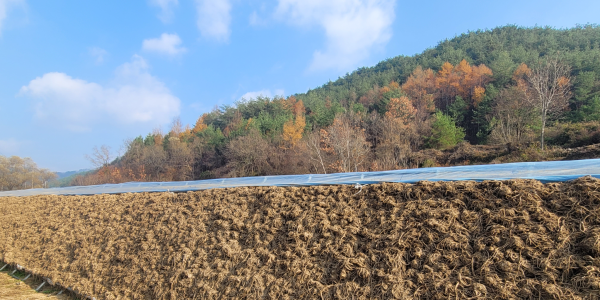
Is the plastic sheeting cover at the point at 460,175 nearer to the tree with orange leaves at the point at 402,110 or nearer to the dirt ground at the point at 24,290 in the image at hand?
the dirt ground at the point at 24,290

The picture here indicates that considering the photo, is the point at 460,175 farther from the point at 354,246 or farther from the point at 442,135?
the point at 442,135

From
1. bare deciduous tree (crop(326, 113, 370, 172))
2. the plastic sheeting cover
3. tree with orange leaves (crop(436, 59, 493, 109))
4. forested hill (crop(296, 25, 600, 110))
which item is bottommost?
the plastic sheeting cover

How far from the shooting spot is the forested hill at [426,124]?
774 inches

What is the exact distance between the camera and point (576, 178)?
3.60 metres

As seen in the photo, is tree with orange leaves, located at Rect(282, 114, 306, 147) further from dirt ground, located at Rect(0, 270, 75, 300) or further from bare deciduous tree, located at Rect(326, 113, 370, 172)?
dirt ground, located at Rect(0, 270, 75, 300)

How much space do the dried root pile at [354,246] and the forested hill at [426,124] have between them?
1282 centimetres

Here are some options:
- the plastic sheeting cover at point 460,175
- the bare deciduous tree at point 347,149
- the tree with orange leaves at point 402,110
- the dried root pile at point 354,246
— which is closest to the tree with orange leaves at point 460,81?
the tree with orange leaves at point 402,110

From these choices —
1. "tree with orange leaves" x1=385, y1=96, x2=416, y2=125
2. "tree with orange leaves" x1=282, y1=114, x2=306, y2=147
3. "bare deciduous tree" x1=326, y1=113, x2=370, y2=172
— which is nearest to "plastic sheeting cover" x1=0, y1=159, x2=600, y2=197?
"bare deciduous tree" x1=326, y1=113, x2=370, y2=172

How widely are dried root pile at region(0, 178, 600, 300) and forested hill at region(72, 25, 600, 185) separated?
12.8m

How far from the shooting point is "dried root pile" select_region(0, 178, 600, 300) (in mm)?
2988

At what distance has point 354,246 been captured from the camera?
387 centimetres

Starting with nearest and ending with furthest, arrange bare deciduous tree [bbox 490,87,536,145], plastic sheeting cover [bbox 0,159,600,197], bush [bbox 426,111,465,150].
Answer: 1. plastic sheeting cover [bbox 0,159,600,197]
2. bare deciduous tree [bbox 490,87,536,145]
3. bush [bbox 426,111,465,150]

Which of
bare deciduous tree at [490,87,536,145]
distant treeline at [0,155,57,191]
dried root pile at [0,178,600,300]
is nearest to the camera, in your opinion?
dried root pile at [0,178,600,300]

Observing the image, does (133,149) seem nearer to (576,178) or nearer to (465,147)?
(465,147)
